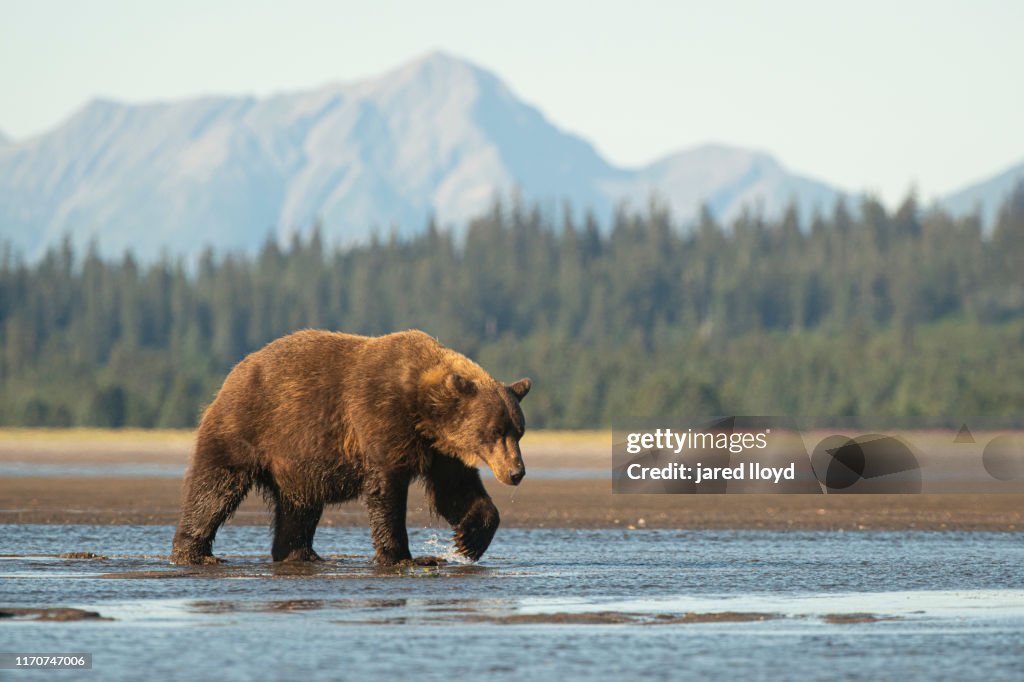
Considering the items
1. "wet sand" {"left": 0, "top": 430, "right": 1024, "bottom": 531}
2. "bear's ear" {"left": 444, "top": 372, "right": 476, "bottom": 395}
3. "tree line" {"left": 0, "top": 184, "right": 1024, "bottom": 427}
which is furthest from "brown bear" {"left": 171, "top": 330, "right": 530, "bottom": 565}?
"tree line" {"left": 0, "top": 184, "right": 1024, "bottom": 427}

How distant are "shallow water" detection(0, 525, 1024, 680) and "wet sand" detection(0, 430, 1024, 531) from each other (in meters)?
3.44

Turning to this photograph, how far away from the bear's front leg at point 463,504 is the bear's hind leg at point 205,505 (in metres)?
2.35

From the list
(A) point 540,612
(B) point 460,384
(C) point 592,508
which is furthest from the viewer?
(C) point 592,508

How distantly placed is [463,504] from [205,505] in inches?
126

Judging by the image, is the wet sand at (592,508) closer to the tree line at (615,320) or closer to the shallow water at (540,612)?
the shallow water at (540,612)

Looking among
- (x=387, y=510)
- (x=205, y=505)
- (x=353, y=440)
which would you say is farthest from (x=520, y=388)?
(x=205, y=505)

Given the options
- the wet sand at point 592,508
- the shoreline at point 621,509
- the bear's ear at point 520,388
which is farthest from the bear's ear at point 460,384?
the shoreline at point 621,509

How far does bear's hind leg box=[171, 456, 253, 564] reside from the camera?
822 inches

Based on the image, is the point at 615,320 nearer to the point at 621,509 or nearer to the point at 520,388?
the point at 621,509

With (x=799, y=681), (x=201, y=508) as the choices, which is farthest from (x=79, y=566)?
(x=799, y=681)

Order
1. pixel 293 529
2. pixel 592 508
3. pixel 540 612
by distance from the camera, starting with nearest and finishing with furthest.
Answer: pixel 540 612 → pixel 293 529 → pixel 592 508

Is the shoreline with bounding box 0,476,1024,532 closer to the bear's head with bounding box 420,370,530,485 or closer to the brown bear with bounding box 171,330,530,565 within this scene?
the brown bear with bounding box 171,330,530,565

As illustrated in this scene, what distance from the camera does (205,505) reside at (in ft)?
68.6

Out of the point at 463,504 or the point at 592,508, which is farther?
the point at 592,508
